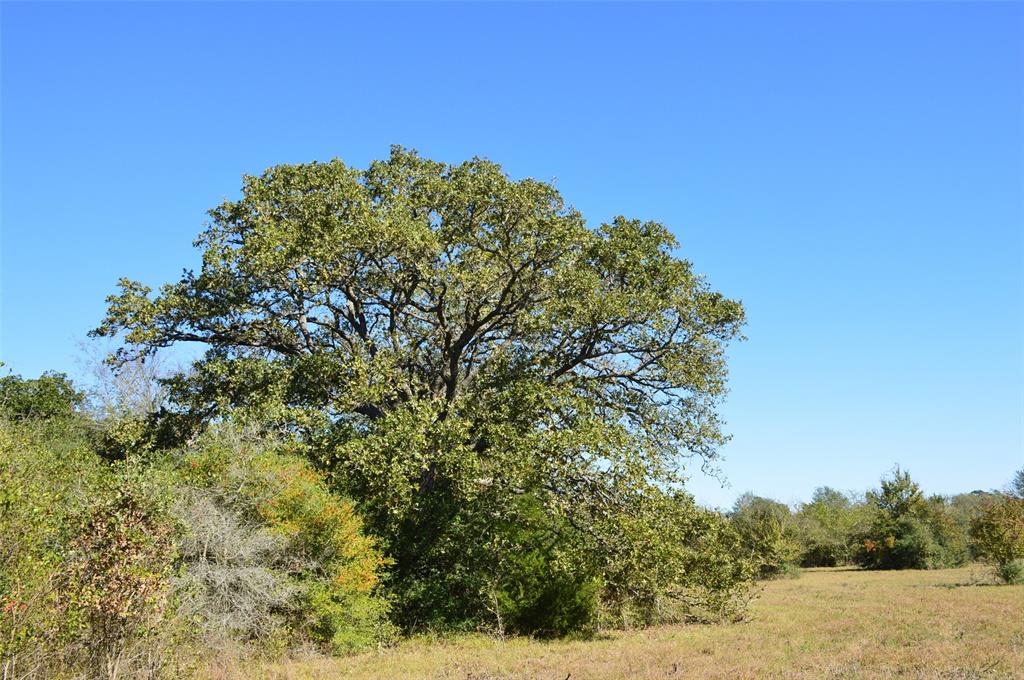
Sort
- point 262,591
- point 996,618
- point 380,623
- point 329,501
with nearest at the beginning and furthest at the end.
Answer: point 262,591, point 329,501, point 380,623, point 996,618

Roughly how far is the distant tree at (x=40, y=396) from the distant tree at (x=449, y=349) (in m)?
24.0

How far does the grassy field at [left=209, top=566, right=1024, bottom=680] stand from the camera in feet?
45.3

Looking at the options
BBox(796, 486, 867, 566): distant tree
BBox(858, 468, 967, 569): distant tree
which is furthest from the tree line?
BBox(796, 486, 867, 566): distant tree

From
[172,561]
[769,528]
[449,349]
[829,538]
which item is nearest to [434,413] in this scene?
[449,349]

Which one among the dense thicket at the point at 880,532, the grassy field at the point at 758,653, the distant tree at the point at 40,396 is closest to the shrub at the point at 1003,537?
the dense thicket at the point at 880,532

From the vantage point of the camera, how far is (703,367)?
22.3 metres

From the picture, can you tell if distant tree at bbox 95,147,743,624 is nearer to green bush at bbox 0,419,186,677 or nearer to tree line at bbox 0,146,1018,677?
tree line at bbox 0,146,1018,677

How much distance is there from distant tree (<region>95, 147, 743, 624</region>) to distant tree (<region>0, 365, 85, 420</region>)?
945 inches

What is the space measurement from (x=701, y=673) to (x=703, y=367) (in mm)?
10315

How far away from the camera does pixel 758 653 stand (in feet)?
51.8

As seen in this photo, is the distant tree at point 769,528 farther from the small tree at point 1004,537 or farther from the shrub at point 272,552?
the shrub at point 272,552

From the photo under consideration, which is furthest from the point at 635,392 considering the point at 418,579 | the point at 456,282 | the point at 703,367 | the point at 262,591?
the point at 262,591

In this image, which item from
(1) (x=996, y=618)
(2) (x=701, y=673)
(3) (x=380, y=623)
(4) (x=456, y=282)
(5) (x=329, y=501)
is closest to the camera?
(2) (x=701, y=673)

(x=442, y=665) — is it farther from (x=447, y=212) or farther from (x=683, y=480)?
(x=447, y=212)
